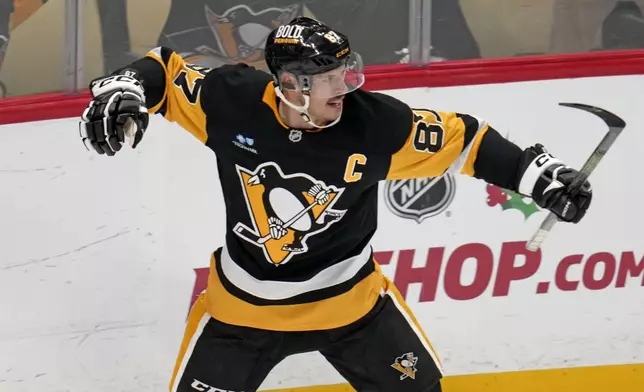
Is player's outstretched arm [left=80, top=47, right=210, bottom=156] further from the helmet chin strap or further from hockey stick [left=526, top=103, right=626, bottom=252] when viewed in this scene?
hockey stick [left=526, top=103, right=626, bottom=252]

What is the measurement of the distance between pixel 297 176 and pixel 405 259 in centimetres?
87

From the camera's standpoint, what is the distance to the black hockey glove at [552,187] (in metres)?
2.20

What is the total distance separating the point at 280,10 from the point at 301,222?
0.98 metres

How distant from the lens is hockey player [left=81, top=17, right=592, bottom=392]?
222 cm

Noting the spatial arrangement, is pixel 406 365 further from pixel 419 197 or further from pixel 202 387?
pixel 419 197

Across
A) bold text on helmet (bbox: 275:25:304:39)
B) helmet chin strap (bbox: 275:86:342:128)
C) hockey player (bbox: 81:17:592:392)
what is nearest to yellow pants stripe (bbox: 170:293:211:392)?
hockey player (bbox: 81:17:592:392)

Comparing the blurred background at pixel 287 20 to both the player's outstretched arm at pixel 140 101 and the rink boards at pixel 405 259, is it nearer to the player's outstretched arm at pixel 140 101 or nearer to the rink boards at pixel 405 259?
the rink boards at pixel 405 259

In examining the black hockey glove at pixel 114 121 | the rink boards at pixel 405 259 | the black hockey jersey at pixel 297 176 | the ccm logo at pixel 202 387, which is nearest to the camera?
the black hockey glove at pixel 114 121

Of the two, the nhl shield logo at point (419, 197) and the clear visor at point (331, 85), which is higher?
the clear visor at point (331, 85)

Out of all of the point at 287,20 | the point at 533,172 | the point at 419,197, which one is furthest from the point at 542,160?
the point at 287,20

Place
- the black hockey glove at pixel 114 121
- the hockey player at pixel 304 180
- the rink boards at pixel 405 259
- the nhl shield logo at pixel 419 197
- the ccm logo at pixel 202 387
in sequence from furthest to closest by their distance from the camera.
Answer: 1. the nhl shield logo at pixel 419 197
2. the rink boards at pixel 405 259
3. the ccm logo at pixel 202 387
4. the hockey player at pixel 304 180
5. the black hockey glove at pixel 114 121

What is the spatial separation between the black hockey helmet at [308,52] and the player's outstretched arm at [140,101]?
0.25m

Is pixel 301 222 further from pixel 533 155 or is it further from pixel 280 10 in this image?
pixel 280 10

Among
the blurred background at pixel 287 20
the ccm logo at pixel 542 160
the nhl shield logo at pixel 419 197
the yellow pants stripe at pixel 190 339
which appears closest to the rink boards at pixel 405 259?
the nhl shield logo at pixel 419 197
